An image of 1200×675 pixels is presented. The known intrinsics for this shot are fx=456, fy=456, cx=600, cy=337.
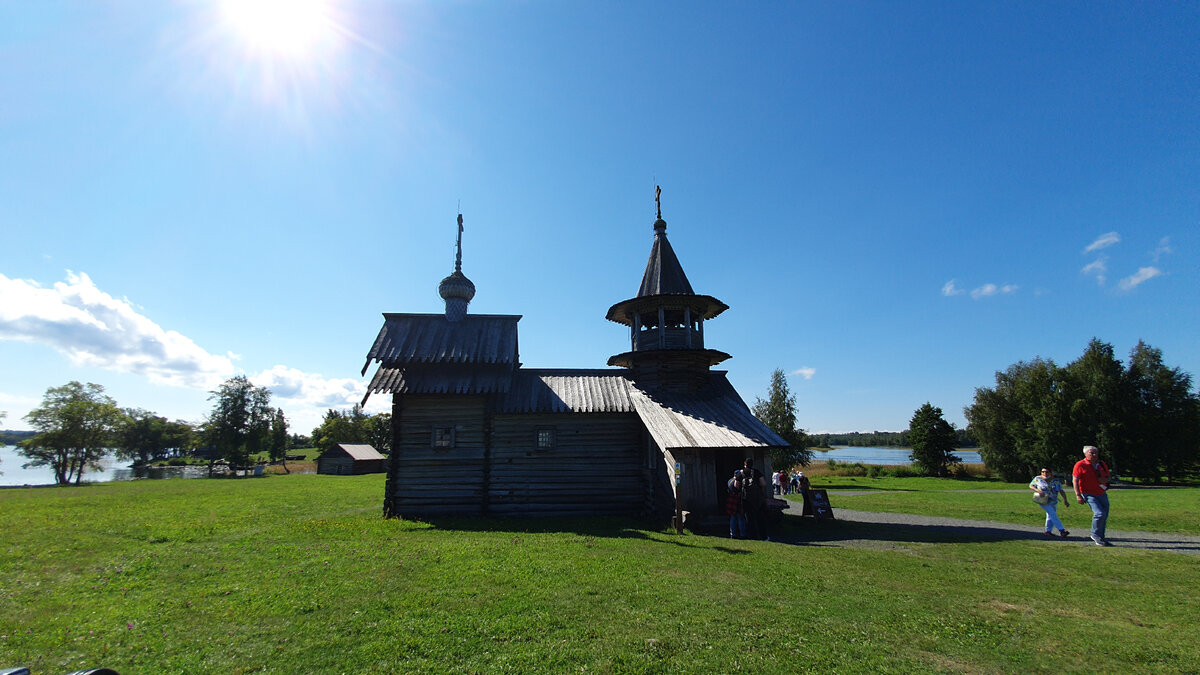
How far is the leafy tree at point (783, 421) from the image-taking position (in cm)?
4168

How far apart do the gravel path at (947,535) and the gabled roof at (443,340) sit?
13504 mm

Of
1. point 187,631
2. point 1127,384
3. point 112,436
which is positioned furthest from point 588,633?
point 112,436

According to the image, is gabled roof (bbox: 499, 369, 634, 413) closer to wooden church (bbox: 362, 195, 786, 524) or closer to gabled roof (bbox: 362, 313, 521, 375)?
wooden church (bbox: 362, 195, 786, 524)

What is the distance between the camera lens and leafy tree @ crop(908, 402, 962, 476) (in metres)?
51.2

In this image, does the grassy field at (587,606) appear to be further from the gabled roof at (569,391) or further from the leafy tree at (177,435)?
the leafy tree at (177,435)

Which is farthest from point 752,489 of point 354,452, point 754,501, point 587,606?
point 354,452

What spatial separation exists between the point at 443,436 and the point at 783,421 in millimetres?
33962

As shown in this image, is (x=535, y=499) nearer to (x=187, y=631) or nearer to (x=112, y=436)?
(x=187, y=631)

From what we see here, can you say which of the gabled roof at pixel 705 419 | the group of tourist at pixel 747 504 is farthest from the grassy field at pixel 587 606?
the gabled roof at pixel 705 419

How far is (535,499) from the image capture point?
18.5 metres

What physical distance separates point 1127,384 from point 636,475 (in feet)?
153

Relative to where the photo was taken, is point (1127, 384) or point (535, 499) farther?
point (1127, 384)

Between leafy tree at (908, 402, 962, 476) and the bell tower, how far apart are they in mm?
45254

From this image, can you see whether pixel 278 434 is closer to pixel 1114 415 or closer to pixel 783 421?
pixel 783 421
